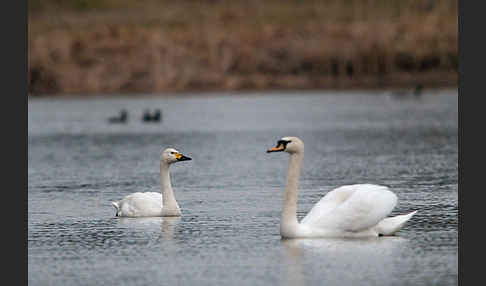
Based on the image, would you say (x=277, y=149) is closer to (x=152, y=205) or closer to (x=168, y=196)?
(x=168, y=196)

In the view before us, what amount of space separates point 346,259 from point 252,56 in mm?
59529

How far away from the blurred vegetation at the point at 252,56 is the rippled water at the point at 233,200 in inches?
1093

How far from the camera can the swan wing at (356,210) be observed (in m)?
13.8

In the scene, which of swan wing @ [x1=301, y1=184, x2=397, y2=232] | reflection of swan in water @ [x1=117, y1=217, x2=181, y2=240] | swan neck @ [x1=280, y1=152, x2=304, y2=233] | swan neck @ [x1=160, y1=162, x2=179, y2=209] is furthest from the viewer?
swan neck @ [x1=160, y1=162, x2=179, y2=209]

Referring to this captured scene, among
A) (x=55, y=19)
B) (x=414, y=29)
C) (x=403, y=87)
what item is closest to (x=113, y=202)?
(x=403, y=87)

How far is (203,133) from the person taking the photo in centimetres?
3581

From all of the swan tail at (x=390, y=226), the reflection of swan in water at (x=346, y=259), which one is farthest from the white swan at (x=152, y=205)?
the swan tail at (x=390, y=226)

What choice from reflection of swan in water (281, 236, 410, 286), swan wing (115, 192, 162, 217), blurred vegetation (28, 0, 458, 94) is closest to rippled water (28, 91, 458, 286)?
reflection of swan in water (281, 236, 410, 286)

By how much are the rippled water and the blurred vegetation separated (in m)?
27.8

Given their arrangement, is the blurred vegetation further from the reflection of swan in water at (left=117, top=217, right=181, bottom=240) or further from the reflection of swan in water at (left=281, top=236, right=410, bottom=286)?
the reflection of swan in water at (left=281, top=236, right=410, bottom=286)

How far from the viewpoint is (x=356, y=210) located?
13820 millimetres

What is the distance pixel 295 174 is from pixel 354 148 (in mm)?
13674

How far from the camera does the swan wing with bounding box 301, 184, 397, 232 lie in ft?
45.3

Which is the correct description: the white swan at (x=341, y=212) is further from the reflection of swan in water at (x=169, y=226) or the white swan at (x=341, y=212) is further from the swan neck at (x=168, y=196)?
the swan neck at (x=168, y=196)
